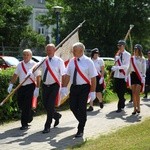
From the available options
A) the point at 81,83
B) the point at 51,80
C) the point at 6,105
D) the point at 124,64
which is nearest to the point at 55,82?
the point at 51,80

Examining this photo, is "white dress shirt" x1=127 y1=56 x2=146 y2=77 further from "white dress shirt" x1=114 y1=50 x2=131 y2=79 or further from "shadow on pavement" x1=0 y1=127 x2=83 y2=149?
"shadow on pavement" x1=0 y1=127 x2=83 y2=149

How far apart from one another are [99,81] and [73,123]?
2.89m

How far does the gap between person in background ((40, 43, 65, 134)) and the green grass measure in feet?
→ 4.17

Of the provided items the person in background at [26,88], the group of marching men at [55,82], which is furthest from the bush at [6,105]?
the person in background at [26,88]

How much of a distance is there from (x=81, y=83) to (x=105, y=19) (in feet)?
132

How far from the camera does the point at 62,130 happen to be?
32.1 ft

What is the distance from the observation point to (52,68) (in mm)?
9570

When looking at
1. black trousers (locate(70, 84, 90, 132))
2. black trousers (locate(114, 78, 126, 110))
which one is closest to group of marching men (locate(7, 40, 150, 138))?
black trousers (locate(70, 84, 90, 132))

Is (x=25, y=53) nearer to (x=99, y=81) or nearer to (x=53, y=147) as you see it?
(x=53, y=147)

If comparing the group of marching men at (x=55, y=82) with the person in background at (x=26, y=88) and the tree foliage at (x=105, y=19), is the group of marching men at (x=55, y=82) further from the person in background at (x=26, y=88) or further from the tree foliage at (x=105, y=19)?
the tree foliage at (x=105, y=19)

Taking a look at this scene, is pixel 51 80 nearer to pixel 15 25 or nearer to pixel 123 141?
pixel 123 141

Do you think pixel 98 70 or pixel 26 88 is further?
pixel 98 70

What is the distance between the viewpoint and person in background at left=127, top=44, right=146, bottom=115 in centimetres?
1193

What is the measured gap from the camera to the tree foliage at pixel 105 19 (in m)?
48.6
